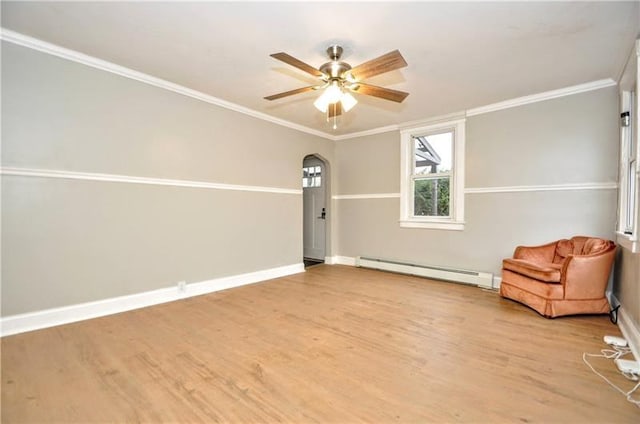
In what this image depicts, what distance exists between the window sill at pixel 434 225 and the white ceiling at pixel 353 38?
6.53ft

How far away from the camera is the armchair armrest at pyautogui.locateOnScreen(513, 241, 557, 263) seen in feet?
12.0

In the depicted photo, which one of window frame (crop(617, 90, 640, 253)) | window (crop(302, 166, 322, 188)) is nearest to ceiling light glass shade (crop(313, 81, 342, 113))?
window frame (crop(617, 90, 640, 253))

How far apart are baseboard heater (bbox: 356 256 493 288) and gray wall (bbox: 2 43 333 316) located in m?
2.08

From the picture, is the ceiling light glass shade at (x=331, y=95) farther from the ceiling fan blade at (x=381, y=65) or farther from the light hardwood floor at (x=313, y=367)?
the light hardwood floor at (x=313, y=367)

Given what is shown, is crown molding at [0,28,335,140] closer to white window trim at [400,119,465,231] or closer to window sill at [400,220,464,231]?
white window trim at [400,119,465,231]

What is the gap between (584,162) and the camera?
3602 mm

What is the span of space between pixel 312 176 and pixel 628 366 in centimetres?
531

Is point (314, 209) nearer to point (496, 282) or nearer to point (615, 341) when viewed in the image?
point (496, 282)

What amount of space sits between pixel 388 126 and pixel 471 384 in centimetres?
436

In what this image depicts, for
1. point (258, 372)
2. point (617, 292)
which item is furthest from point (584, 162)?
point (258, 372)

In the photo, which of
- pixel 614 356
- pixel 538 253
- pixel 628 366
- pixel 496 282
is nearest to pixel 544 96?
pixel 538 253

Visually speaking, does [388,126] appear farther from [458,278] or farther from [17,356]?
[17,356]

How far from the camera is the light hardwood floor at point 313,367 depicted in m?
1.64

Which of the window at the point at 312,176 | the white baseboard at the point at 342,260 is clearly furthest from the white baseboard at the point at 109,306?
the window at the point at 312,176
